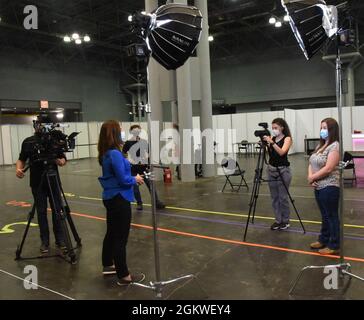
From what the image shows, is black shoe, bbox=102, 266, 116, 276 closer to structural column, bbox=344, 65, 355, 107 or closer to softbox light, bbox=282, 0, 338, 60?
softbox light, bbox=282, 0, 338, 60

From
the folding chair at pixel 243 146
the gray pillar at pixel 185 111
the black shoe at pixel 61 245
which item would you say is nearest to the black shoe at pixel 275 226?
the black shoe at pixel 61 245

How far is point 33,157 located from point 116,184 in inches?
55.4

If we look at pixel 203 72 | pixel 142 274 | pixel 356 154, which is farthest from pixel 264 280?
pixel 203 72

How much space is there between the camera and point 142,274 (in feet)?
11.6

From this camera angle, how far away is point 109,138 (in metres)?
3.12

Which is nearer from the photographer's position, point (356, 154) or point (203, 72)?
point (356, 154)

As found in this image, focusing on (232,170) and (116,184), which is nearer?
(116,184)

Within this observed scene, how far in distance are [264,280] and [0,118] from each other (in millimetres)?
19163

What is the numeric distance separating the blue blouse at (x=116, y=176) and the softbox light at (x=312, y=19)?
183 cm

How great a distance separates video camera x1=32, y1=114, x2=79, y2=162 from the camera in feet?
13.0

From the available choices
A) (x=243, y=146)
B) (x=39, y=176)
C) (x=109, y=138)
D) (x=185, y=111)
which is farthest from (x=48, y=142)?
(x=243, y=146)

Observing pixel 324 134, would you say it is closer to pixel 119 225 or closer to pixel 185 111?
pixel 119 225
